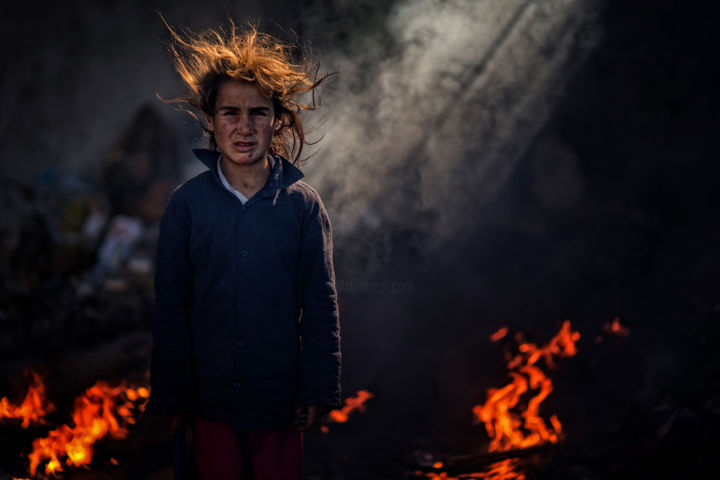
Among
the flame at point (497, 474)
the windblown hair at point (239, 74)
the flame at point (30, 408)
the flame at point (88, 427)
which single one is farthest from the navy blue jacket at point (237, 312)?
the flame at point (30, 408)

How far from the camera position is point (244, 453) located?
6.63ft

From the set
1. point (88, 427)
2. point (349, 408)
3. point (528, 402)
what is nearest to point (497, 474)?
point (528, 402)

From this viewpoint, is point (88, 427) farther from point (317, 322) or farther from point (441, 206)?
point (441, 206)

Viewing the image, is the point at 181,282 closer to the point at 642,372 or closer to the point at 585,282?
the point at 642,372

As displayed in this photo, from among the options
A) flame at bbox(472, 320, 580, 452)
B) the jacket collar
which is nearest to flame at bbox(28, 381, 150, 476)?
the jacket collar

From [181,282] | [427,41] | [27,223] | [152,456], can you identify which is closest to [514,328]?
[427,41]

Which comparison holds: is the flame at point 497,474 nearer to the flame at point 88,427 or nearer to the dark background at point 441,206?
the dark background at point 441,206

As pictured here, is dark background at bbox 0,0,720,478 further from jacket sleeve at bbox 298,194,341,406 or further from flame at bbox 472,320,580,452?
jacket sleeve at bbox 298,194,341,406

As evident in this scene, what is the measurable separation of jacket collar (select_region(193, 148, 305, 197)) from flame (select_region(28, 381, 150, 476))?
2.08m

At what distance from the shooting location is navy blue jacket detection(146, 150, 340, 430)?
1.93 metres

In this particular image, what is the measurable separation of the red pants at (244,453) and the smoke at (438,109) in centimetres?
293

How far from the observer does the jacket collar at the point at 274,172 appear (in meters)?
1.99

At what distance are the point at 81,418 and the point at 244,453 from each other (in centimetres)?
208

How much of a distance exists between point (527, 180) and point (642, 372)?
246cm
